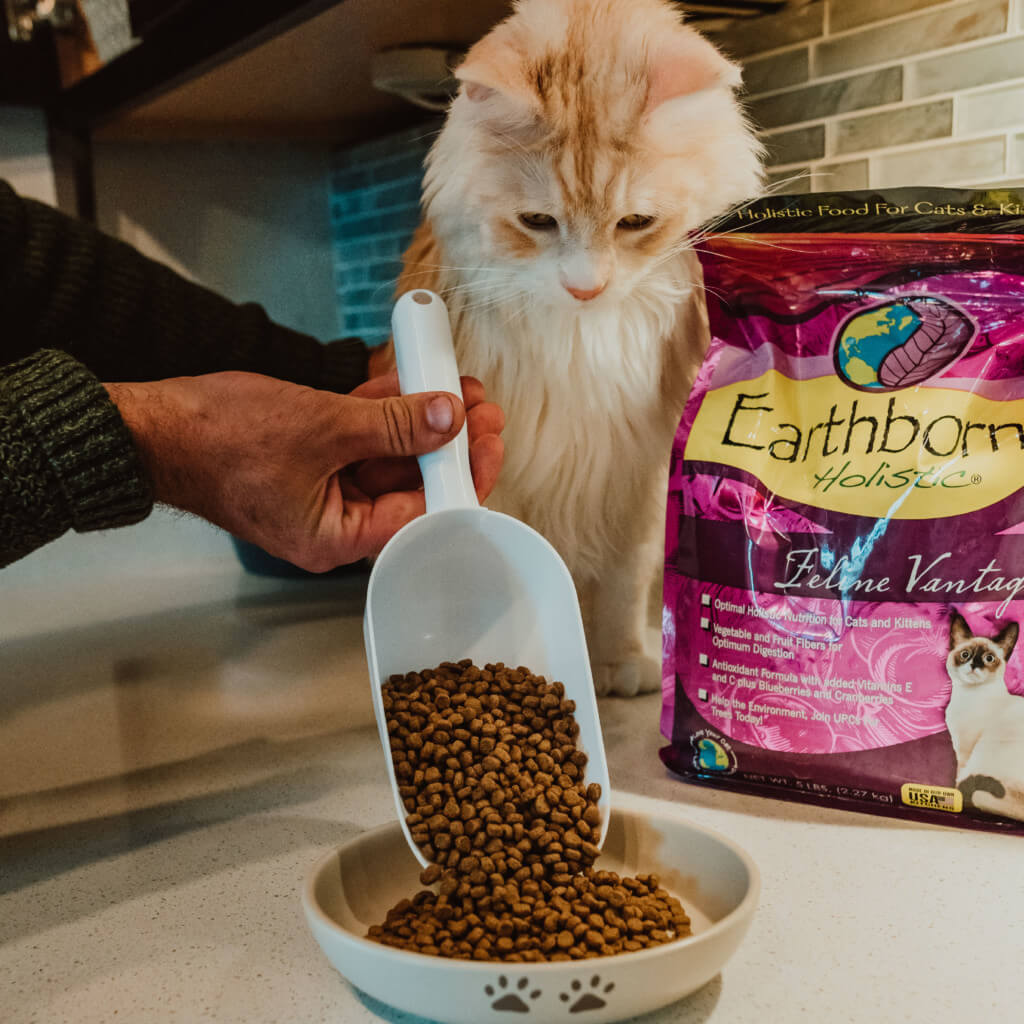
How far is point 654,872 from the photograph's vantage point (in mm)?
697

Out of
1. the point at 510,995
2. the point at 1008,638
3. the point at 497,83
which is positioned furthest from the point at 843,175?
the point at 510,995

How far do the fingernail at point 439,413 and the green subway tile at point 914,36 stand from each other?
787 mm

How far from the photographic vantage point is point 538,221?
2.90 ft

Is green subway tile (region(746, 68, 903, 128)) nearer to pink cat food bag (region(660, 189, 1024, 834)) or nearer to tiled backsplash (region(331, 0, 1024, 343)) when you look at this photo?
tiled backsplash (region(331, 0, 1024, 343))

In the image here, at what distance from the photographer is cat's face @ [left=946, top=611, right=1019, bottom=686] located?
75 centimetres

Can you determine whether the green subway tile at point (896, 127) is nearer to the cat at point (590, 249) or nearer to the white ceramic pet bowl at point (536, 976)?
the cat at point (590, 249)

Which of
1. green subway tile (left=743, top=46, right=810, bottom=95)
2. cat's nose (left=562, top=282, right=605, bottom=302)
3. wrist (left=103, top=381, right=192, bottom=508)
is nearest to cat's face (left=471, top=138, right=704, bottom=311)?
cat's nose (left=562, top=282, right=605, bottom=302)

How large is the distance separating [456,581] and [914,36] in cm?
89

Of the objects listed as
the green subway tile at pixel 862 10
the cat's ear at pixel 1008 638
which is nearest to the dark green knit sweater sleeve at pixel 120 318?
the green subway tile at pixel 862 10

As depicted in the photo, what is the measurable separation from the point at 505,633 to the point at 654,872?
8.9 inches

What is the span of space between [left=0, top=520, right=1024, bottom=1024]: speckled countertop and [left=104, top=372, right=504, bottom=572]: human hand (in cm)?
26

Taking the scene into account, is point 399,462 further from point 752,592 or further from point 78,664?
point 78,664

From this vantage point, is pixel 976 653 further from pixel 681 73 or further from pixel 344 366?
pixel 344 366

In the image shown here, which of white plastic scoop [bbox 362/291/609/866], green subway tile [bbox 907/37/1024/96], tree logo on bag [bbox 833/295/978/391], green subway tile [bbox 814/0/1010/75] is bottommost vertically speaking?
white plastic scoop [bbox 362/291/609/866]
